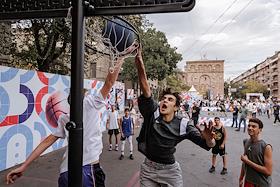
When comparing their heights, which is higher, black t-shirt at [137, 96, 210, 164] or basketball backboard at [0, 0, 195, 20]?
basketball backboard at [0, 0, 195, 20]

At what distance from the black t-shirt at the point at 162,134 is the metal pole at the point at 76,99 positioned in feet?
5.32

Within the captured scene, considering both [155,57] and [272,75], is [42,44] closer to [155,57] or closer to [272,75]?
[155,57]

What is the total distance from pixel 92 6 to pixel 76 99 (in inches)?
20.9

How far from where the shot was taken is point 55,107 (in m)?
8.92

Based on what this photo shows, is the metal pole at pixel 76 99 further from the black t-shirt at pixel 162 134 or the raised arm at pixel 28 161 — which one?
the black t-shirt at pixel 162 134

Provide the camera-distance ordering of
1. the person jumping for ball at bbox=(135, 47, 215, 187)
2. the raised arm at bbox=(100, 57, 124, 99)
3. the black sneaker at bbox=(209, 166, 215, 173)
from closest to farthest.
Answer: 1. the raised arm at bbox=(100, 57, 124, 99)
2. the person jumping for ball at bbox=(135, 47, 215, 187)
3. the black sneaker at bbox=(209, 166, 215, 173)

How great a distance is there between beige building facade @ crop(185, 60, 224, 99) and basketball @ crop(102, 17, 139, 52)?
104 m

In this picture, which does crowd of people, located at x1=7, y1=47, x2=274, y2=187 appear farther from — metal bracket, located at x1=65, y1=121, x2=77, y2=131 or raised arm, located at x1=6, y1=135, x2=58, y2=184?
metal bracket, located at x1=65, y1=121, x2=77, y2=131

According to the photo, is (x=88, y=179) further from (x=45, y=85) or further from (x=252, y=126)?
(x=45, y=85)

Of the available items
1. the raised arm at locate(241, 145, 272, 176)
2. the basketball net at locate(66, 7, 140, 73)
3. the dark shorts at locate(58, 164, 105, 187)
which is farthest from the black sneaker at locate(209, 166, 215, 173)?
the basketball net at locate(66, 7, 140, 73)

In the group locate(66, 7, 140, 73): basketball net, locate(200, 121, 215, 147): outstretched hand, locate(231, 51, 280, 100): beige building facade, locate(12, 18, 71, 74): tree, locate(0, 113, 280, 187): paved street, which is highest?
locate(231, 51, 280, 100): beige building facade

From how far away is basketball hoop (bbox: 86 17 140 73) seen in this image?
90.3 inches

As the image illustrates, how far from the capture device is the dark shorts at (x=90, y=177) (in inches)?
92.0

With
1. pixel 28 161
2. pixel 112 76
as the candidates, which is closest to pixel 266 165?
pixel 112 76
